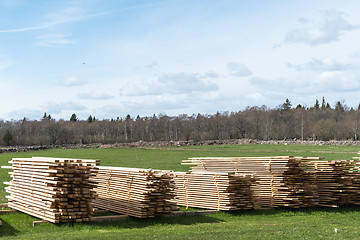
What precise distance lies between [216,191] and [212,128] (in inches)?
4067

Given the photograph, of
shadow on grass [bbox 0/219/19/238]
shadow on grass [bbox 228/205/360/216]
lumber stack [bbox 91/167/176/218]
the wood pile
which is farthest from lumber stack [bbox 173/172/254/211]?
shadow on grass [bbox 0/219/19/238]

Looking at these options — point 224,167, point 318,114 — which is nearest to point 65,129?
point 318,114

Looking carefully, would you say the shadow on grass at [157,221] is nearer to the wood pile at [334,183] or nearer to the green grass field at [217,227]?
the green grass field at [217,227]

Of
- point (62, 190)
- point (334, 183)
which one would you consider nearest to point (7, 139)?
point (62, 190)

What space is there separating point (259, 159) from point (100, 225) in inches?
294

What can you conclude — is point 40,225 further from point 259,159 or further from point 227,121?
point 227,121

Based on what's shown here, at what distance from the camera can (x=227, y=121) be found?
383ft

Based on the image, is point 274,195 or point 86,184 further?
point 274,195

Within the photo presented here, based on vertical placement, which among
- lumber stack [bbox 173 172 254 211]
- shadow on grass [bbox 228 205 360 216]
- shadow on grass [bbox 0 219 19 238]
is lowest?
shadow on grass [bbox 228 205 360 216]

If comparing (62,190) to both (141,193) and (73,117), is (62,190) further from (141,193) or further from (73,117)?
(73,117)

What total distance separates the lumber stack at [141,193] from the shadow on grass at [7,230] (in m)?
3.03

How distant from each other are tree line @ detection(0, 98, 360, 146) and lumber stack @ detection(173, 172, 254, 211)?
80.2 meters

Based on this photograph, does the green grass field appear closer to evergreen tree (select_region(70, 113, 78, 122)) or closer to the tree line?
the tree line

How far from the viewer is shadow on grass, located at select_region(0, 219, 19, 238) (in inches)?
550
